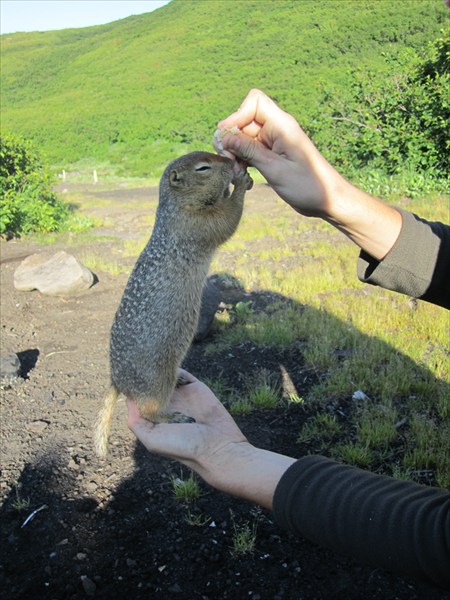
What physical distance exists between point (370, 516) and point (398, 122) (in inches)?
635

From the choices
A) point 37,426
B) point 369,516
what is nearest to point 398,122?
point 37,426

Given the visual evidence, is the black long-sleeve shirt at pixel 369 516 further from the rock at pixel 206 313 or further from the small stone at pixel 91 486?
the rock at pixel 206 313

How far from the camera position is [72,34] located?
57.0 m

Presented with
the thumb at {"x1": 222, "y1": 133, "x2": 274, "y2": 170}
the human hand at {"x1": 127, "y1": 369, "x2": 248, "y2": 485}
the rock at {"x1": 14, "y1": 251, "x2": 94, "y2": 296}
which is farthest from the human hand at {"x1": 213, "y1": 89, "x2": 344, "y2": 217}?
the rock at {"x1": 14, "y1": 251, "x2": 94, "y2": 296}

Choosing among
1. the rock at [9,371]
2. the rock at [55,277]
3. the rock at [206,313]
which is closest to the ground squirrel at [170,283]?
the rock at [9,371]

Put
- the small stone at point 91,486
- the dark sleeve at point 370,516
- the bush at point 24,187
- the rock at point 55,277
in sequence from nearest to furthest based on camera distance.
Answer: the dark sleeve at point 370,516 → the small stone at point 91,486 → the rock at point 55,277 → the bush at point 24,187

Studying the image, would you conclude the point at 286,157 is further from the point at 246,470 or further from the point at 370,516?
the point at 370,516

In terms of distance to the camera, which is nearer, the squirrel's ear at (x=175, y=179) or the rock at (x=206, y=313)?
the squirrel's ear at (x=175, y=179)

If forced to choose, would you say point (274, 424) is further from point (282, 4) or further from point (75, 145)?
point (282, 4)

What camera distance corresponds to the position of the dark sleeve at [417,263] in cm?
259

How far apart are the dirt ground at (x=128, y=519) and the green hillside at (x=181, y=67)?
2894 cm

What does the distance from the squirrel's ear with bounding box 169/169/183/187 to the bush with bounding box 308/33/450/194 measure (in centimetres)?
1161

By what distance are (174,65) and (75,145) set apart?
1290 cm

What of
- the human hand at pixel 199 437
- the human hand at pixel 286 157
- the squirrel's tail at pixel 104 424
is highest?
the human hand at pixel 286 157
